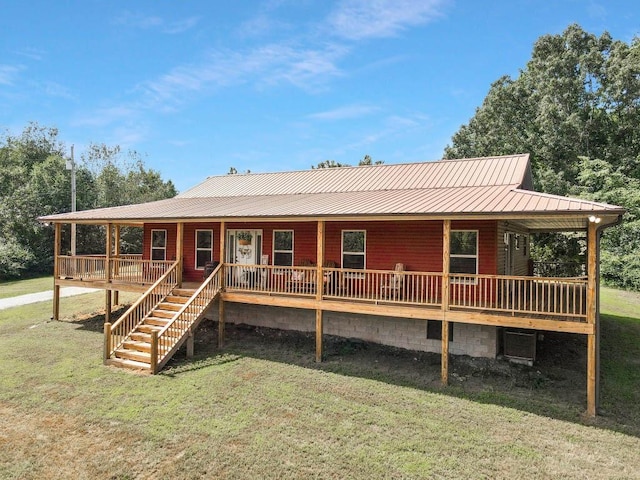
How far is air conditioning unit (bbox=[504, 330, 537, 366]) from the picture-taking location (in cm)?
1078

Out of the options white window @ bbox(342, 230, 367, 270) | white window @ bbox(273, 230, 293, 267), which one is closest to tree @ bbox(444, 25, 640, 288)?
white window @ bbox(342, 230, 367, 270)

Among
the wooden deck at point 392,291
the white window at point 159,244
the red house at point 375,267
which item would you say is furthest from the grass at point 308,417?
the white window at point 159,244

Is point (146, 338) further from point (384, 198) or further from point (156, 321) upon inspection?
point (384, 198)

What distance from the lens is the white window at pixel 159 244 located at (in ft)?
55.5

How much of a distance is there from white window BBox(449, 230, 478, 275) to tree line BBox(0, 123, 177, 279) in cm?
2806

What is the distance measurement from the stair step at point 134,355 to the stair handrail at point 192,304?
0.39 m

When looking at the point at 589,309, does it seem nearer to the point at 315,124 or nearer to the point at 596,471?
the point at 596,471

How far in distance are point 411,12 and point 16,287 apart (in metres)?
27.1

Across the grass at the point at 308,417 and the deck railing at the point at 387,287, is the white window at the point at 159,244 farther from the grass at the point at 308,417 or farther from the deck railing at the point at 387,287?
the grass at the point at 308,417

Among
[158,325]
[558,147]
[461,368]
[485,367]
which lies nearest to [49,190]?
[158,325]

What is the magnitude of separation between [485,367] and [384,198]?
5.63 metres

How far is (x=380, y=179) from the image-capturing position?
16.1m

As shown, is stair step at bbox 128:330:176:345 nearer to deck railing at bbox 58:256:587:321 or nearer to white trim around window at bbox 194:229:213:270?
deck railing at bbox 58:256:587:321

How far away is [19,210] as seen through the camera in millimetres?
30797
